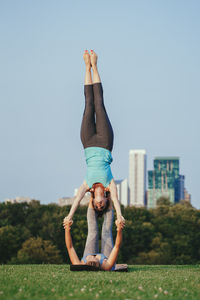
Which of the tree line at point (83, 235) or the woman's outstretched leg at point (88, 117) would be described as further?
the tree line at point (83, 235)

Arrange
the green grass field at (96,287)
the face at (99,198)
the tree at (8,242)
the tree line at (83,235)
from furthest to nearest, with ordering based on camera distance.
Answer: the tree at (8,242)
the tree line at (83,235)
the face at (99,198)
the green grass field at (96,287)

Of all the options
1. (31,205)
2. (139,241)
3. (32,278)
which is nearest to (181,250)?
(139,241)

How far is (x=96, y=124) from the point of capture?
10.3m

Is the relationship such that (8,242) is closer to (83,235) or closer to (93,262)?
(83,235)

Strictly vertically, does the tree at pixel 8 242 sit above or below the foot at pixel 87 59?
below

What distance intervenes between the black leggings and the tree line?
27.2m

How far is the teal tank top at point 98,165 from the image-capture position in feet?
31.1

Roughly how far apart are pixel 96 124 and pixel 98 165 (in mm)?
978

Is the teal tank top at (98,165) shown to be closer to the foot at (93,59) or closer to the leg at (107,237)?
the leg at (107,237)

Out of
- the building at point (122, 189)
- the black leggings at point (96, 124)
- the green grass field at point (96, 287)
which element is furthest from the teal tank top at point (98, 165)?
the building at point (122, 189)

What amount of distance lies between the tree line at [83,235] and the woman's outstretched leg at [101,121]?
27.2 meters

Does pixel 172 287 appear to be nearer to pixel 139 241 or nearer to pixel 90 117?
pixel 90 117

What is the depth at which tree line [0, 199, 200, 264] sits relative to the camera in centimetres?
3866

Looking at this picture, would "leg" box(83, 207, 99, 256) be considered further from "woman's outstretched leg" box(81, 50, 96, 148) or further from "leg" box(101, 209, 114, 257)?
"woman's outstretched leg" box(81, 50, 96, 148)
